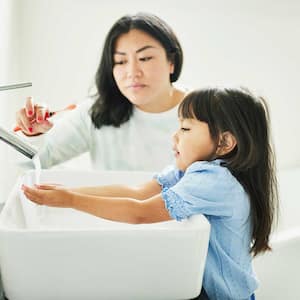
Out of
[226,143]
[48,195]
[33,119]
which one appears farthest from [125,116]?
[48,195]

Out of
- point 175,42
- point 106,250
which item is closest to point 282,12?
point 175,42

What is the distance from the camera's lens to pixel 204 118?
114 centimetres

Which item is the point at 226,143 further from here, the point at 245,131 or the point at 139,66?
the point at 139,66

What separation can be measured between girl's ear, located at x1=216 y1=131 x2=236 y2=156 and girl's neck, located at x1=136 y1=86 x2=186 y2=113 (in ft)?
1.56

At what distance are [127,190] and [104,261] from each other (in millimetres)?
316

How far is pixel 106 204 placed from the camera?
1.07 m

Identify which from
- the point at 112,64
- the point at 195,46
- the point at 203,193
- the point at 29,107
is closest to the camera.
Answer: the point at 203,193

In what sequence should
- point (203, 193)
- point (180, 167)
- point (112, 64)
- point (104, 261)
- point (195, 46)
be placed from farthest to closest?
1. point (195, 46)
2. point (112, 64)
3. point (180, 167)
4. point (203, 193)
5. point (104, 261)

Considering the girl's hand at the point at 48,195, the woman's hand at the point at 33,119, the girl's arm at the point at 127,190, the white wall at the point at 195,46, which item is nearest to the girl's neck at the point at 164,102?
the woman's hand at the point at 33,119

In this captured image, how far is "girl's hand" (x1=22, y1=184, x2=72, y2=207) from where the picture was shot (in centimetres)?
99

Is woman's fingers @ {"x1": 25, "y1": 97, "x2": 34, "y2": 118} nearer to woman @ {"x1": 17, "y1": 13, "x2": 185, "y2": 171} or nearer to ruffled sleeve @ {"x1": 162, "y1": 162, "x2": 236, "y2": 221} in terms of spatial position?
woman @ {"x1": 17, "y1": 13, "x2": 185, "y2": 171}

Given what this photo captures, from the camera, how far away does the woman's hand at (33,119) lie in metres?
1.43

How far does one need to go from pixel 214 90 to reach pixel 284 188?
119cm

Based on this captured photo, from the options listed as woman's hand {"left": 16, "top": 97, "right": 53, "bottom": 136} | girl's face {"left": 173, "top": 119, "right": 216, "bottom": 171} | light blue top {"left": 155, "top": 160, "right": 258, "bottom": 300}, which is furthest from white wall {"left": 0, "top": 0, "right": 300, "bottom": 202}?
light blue top {"left": 155, "top": 160, "right": 258, "bottom": 300}
